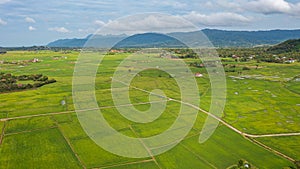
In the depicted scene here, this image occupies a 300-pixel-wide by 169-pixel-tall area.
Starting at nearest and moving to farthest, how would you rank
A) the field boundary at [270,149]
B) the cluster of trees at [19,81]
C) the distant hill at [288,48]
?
1. the field boundary at [270,149]
2. the cluster of trees at [19,81]
3. the distant hill at [288,48]

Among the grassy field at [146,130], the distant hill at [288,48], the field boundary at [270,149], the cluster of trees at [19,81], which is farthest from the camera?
the distant hill at [288,48]

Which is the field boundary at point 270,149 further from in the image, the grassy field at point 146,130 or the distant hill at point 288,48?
the distant hill at point 288,48

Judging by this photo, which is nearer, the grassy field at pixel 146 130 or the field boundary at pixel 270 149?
the grassy field at pixel 146 130

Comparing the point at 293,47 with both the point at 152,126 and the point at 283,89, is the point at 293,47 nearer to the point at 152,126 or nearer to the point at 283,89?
the point at 283,89

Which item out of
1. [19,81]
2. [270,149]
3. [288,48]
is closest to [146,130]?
[270,149]

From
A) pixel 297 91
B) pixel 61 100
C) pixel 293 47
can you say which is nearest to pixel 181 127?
pixel 61 100

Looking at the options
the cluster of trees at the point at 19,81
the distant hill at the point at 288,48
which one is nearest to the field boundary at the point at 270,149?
the cluster of trees at the point at 19,81

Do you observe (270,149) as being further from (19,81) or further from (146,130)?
(19,81)

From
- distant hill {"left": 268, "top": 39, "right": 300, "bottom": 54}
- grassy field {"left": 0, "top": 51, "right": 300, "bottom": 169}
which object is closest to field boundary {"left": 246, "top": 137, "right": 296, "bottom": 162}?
grassy field {"left": 0, "top": 51, "right": 300, "bottom": 169}
